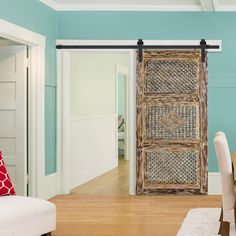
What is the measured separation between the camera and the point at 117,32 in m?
5.59

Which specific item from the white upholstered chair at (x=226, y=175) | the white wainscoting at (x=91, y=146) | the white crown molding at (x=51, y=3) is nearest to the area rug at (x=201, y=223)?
the white upholstered chair at (x=226, y=175)

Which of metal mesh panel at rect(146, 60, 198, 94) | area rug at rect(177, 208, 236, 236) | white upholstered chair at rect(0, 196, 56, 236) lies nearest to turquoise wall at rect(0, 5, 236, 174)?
metal mesh panel at rect(146, 60, 198, 94)

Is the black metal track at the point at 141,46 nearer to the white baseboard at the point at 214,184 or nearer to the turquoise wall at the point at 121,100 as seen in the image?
the white baseboard at the point at 214,184

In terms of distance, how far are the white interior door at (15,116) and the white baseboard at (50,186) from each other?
368 millimetres

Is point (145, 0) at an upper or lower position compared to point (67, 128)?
upper

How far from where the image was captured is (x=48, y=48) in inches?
209

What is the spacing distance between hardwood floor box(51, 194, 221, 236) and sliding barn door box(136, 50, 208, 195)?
0.86 feet

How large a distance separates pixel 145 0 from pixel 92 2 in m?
0.70

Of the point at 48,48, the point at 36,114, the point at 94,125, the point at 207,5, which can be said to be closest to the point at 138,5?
the point at 207,5

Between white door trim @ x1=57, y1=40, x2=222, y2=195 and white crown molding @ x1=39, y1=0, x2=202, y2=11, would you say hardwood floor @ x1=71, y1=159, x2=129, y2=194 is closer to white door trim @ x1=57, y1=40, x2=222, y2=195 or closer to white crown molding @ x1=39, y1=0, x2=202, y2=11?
white door trim @ x1=57, y1=40, x2=222, y2=195

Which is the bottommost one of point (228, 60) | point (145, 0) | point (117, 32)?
point (228, 60)

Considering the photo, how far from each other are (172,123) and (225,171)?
256 centimetres

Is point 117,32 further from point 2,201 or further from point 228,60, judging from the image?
point 2,201

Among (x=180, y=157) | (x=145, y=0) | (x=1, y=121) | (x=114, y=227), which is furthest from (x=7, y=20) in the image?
(x=180, y=157)
